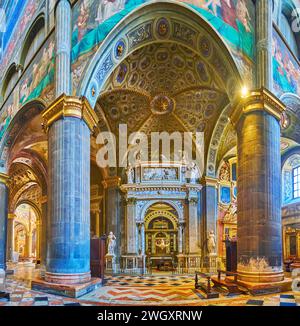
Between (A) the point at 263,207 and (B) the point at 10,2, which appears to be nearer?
(A) the point at 263,207

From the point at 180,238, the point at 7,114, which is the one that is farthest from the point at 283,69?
the point at 7,114

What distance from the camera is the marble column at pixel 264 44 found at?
1131 cm

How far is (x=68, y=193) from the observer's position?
1066 centimetres

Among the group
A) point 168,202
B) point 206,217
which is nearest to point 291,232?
point 206,217

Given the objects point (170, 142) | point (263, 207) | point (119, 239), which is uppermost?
point (170, 142)

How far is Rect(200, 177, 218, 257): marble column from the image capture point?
1922cm

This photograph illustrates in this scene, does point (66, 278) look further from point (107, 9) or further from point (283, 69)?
Result: point (283, 69)

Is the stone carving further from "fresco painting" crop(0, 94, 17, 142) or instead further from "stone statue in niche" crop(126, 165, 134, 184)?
"fresco painting" crop(0, 94, 17, 142)

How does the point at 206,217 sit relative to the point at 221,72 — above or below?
below

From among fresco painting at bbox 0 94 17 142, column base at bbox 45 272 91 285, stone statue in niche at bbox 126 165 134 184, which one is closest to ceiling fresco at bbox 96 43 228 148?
stone statue in niche at bbox 126 165 134 184

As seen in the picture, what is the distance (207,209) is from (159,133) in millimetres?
4811

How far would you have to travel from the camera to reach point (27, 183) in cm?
2905

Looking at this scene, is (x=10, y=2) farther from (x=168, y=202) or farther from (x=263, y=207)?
(x=263, y=207)

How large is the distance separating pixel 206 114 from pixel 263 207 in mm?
9043
